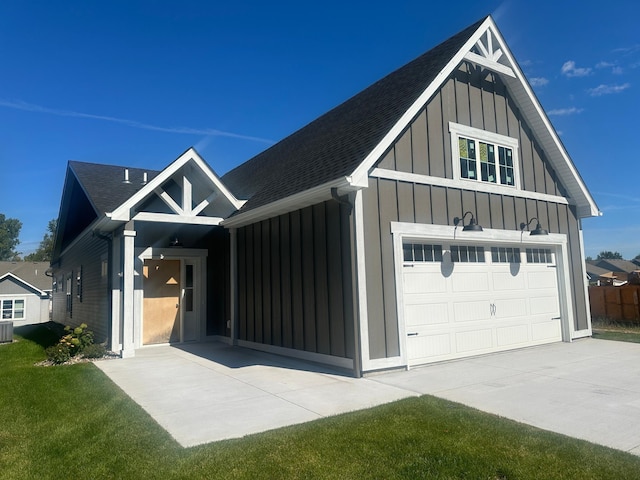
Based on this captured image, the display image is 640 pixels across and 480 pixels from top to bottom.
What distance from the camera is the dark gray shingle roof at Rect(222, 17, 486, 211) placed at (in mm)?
7715

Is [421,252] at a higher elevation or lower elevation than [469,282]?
higher

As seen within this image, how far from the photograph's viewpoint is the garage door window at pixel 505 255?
923cm

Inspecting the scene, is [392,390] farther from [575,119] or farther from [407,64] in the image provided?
[575,119]

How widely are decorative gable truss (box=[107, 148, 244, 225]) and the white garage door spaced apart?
15.2 feet

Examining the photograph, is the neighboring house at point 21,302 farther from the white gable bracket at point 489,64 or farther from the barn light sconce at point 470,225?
the white gable bracket at point 489,64

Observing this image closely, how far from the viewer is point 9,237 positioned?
69.7 metres

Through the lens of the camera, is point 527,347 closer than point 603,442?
No

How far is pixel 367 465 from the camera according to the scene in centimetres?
355

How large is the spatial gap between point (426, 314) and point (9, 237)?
8039cm

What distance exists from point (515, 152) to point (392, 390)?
261 inches

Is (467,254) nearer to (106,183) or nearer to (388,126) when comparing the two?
(388,126)

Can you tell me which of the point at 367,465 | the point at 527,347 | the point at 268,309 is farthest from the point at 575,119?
the point at 367,465

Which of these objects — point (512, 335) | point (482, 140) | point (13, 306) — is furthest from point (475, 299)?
point (13, 306)

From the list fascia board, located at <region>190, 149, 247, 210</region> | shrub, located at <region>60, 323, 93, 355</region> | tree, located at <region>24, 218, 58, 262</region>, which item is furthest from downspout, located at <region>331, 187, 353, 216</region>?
tree, located at <region>24, 218, 58, 262</region>
